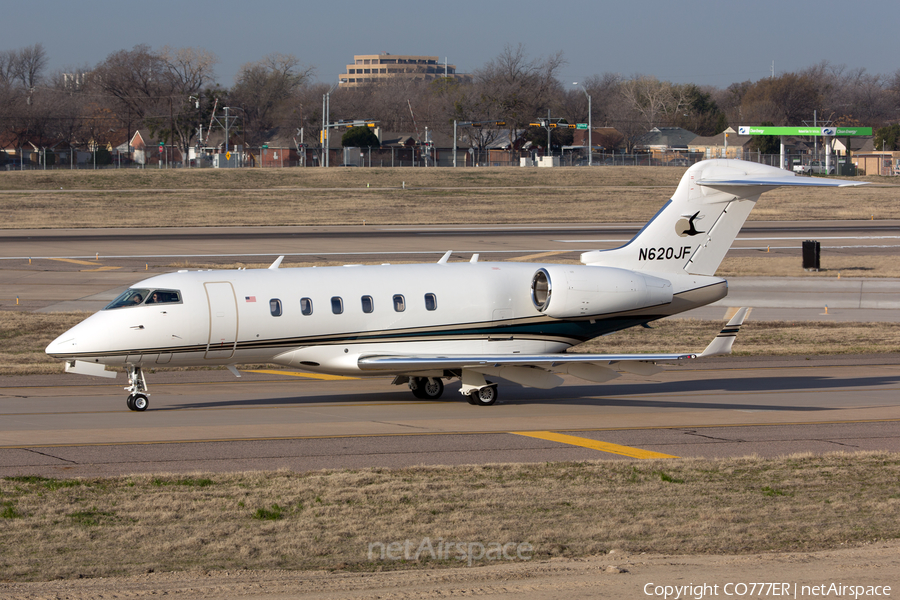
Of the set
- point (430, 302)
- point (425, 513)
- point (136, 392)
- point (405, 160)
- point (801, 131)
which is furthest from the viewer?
point (801, 131)

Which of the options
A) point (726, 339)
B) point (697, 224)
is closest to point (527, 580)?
point (726, 339)

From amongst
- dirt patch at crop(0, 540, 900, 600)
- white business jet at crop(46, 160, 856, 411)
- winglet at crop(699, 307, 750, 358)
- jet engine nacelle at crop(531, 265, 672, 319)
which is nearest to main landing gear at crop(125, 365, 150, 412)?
white business jet at crop(46, 160, 856, 411)

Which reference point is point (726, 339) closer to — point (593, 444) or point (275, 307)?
point (593, 444)

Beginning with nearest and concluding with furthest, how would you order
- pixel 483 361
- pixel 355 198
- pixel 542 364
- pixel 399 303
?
1. pixel 483 361
2. pixel 542 364
3. pixel 399 303
4. pixel 355 198

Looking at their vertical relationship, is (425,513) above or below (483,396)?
below

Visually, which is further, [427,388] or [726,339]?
[427,388]

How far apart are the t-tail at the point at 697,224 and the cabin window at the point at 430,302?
15.2ft

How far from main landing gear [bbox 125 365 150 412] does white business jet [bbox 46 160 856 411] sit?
2 centimetres

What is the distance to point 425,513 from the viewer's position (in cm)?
1186

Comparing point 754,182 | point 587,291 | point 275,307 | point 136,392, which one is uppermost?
point 754,182

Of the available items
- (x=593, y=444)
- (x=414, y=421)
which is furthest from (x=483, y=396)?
(x=593, y=444)

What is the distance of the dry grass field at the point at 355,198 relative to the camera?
69625 mm

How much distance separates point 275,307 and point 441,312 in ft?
12.0

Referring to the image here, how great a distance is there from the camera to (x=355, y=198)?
7881 cm
